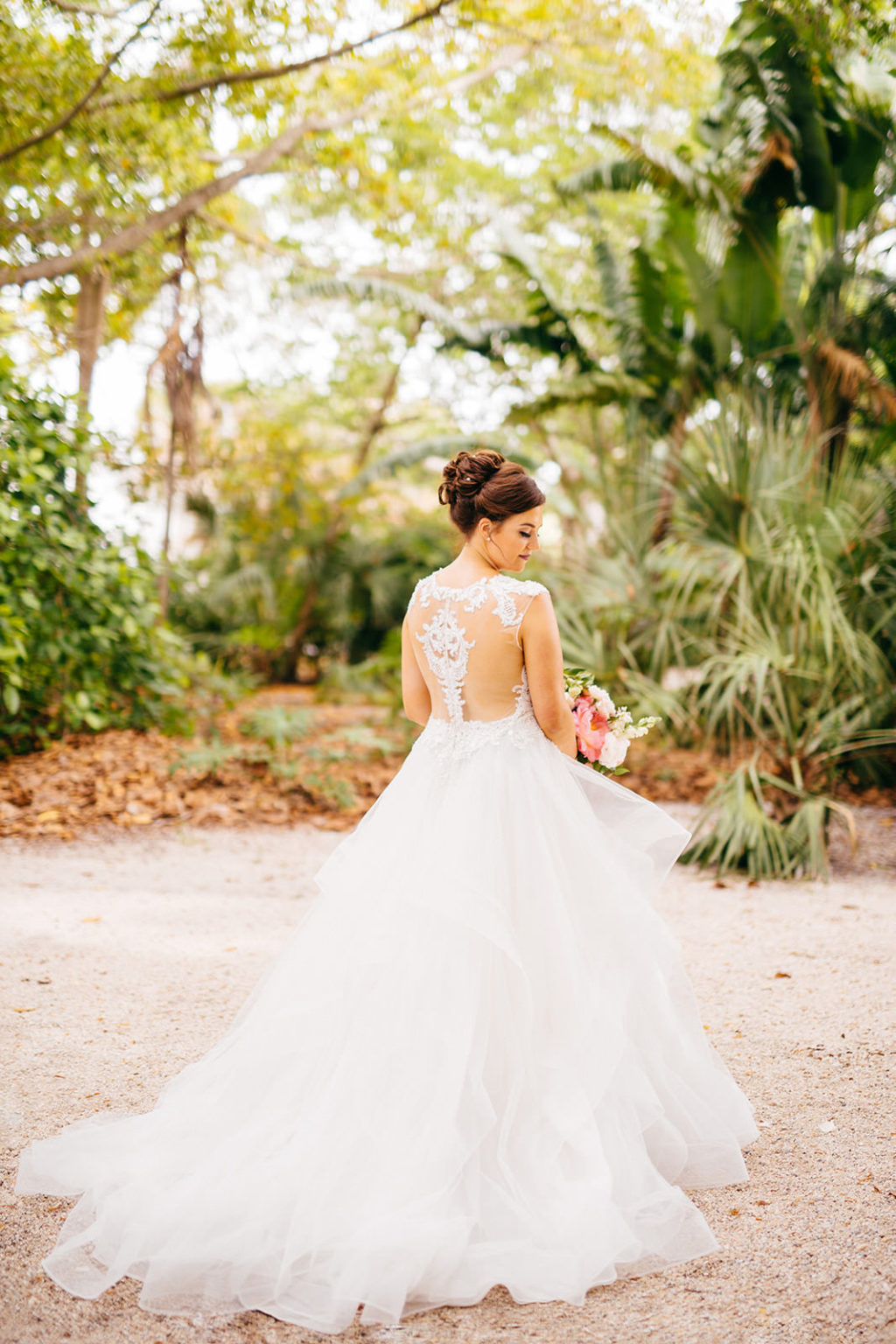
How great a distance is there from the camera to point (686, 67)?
9781 mm

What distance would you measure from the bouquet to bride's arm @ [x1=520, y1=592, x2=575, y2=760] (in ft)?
0.64

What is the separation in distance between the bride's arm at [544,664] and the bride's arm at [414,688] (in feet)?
1.50

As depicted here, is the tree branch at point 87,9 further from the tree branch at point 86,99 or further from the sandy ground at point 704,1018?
the sandy ground at point 704,1018

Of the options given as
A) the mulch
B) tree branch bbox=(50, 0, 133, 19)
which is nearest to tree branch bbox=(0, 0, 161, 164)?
tree branch bbox=(50, 0, 133, 19)

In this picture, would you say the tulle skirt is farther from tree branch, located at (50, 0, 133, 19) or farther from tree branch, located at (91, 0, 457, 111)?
tree branch, located at (50, 0, 133, 19)

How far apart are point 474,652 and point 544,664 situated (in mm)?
220

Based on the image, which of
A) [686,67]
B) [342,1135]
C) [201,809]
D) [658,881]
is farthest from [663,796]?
[686,67]

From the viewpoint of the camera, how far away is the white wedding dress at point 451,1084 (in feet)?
7.55

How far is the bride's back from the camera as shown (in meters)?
2.90

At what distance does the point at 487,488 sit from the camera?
9.66ft

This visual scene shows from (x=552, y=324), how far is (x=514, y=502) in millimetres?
8613

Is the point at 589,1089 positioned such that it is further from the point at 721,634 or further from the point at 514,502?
the point at 721,634

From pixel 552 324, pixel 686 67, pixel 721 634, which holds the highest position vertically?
pixel 686 67

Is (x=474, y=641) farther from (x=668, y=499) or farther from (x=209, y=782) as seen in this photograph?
(x=668, y=499)
